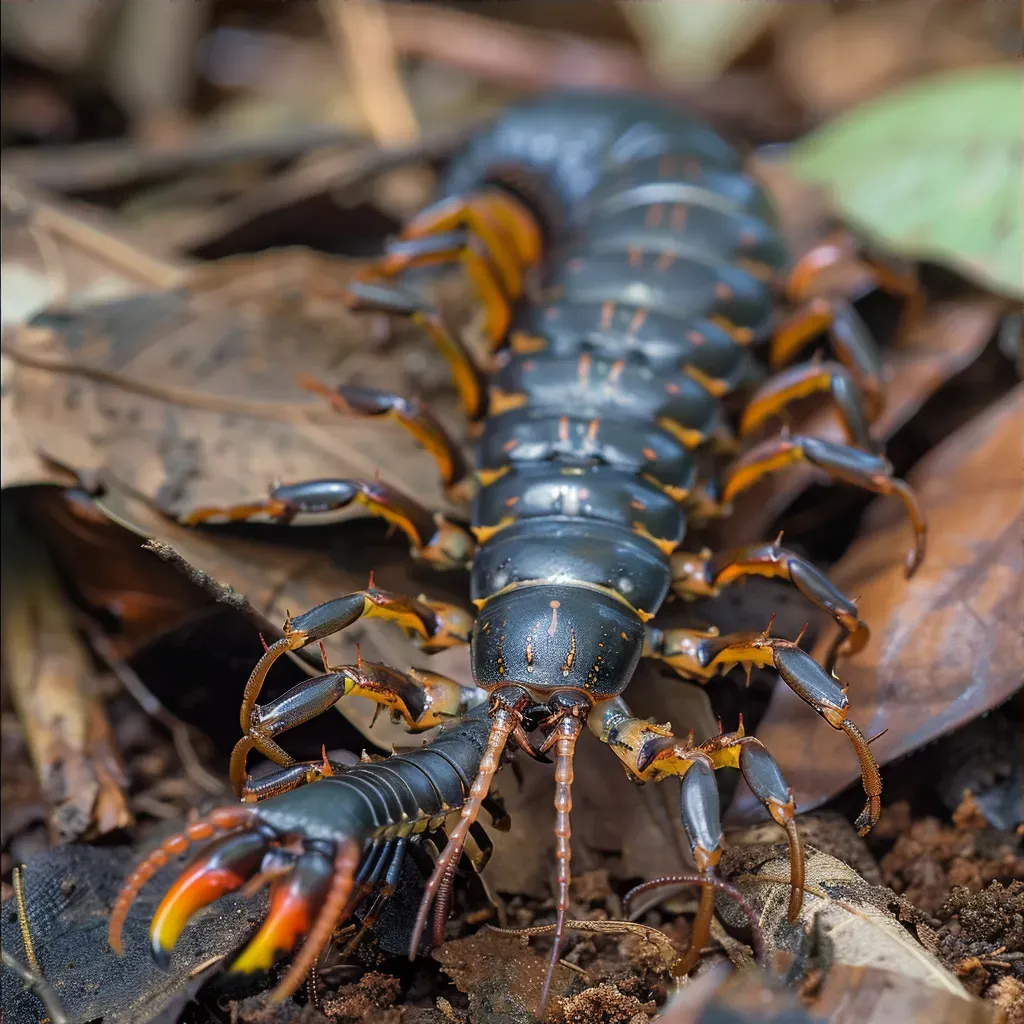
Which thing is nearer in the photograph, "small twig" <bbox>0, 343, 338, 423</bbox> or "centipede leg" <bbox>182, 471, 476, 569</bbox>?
"centipede leg" <bbox>182, 471, 476, 569</bbox>

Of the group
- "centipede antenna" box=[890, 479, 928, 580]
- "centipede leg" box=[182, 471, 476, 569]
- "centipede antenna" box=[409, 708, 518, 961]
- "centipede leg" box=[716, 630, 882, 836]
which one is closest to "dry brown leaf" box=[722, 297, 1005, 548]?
"centipede antenna" box=[890, 479, 928, 580]

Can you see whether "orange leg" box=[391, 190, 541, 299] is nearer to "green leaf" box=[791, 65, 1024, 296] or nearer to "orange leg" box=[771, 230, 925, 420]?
"orange leg" box=[771, 230, 925, 420]

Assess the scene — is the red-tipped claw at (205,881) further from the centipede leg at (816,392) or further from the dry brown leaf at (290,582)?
Result: the centipede leg at (816,392)

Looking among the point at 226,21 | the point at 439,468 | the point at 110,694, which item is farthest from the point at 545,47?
the point at 110,694

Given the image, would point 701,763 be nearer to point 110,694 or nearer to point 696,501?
point 696,501

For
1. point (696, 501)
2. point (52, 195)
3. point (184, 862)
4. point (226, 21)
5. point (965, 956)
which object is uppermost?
point (226, 21)

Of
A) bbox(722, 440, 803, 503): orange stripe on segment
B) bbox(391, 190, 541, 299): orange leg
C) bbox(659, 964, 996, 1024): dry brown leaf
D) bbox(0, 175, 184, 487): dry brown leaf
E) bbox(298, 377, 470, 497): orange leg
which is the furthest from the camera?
bbox(391, 190, 541, 299): orange leg

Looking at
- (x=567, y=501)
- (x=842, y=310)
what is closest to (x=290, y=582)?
(x=567, y=501)

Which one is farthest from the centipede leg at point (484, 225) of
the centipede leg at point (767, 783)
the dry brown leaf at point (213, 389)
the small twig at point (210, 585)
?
the centipede leg at point (767, 783)
